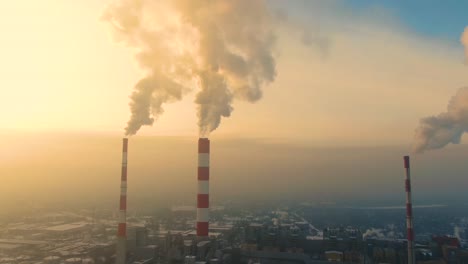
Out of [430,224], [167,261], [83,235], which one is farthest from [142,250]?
[430,224]

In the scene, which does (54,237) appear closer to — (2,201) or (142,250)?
(142,250)

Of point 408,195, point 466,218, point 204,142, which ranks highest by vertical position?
point 204,142

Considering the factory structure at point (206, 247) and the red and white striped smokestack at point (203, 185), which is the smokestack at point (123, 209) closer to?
the factory structure at point (206, 247)

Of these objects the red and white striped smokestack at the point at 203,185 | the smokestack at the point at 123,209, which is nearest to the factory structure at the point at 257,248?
the smokestack at the point at 123,209

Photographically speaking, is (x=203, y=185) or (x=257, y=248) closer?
(x=203, y=185)

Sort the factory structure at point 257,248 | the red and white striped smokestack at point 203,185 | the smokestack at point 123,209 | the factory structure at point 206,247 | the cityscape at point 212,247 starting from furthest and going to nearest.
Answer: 1. the cityscape at point 212,247
2. the factory structure at point 257,248
3. the factory structure at point 206,247
4. the smokestack at point 123,209
5. the red and white striped smokestack at point 203,185

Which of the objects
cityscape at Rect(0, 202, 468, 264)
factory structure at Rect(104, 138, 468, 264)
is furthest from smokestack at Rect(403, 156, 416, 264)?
cityscape at Rect(0, 202, 468, 264)

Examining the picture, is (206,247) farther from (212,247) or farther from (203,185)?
(203,185)

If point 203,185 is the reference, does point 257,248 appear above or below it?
below

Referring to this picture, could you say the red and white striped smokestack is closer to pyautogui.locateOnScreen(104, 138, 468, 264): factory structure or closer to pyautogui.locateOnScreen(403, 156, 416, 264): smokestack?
pyautogui.locateOnScreen(104, 138, 468, 264): factory structure

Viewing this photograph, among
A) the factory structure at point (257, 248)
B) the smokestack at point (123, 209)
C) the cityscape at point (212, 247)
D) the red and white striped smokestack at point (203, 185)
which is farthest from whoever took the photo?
the cityscape at point (212, 247)

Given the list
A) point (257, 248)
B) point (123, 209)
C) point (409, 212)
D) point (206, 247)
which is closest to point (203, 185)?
point (123, 209)
